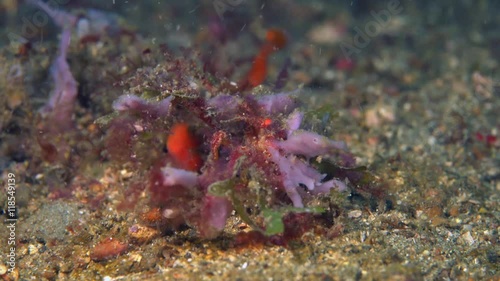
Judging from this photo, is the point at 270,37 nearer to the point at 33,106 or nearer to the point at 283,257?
the point at 33,106

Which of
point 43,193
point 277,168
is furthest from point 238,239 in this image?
point 43,193

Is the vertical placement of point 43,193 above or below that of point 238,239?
below

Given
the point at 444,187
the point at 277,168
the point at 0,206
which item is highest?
the point at 277,168

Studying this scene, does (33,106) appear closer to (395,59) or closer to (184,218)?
(184,218)

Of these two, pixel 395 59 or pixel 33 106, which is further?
pixel 395 59

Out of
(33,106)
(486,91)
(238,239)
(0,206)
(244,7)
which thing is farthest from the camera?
(244,7)

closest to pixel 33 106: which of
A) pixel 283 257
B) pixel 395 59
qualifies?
pixel 283 257

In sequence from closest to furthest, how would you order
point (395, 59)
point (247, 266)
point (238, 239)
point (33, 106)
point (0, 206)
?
point (247, 266) → point (238, 239) → point (0, 206) → point (33, 106) → point (395, 59)
